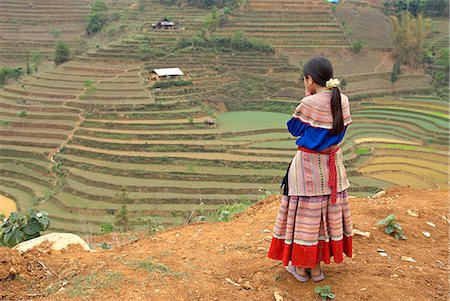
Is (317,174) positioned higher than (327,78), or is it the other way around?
(327,78)

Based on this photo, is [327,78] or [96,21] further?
[96,21]

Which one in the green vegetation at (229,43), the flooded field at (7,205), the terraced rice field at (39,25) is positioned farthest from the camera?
the terraced rice field at (39,25)

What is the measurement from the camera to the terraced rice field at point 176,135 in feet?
64.5

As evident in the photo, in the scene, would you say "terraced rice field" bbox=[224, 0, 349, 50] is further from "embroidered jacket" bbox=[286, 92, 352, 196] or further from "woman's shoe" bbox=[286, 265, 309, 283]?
"woman's shoe" bbox=[286, 265, 309, 283]

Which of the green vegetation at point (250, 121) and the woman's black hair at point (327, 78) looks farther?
the green vegetation at point (250, 121)

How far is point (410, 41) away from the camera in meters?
37.1

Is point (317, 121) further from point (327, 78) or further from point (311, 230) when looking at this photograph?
point (311, 230)

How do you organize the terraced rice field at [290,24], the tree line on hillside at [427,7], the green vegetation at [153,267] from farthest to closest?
the tree line on hillside at [427,7] < the terraced rice field at [290,24] < the green vegetation at [153,267]

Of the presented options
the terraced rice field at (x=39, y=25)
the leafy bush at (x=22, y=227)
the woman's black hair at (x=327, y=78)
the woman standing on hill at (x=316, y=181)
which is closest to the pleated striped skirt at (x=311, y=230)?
the woman standing on hill at (x=316, y=181)

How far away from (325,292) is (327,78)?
61.0 inches

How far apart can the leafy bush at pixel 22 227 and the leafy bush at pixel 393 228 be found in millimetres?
3454

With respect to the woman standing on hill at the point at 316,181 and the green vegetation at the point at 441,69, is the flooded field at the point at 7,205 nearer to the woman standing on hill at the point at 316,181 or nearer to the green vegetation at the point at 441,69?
the woman standing on hill at the point at 316,181

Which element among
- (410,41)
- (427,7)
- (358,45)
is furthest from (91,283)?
(427,7)

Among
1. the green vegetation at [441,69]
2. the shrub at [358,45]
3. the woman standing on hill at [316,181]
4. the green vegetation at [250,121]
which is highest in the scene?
the woman standing on hill at [316,181]
